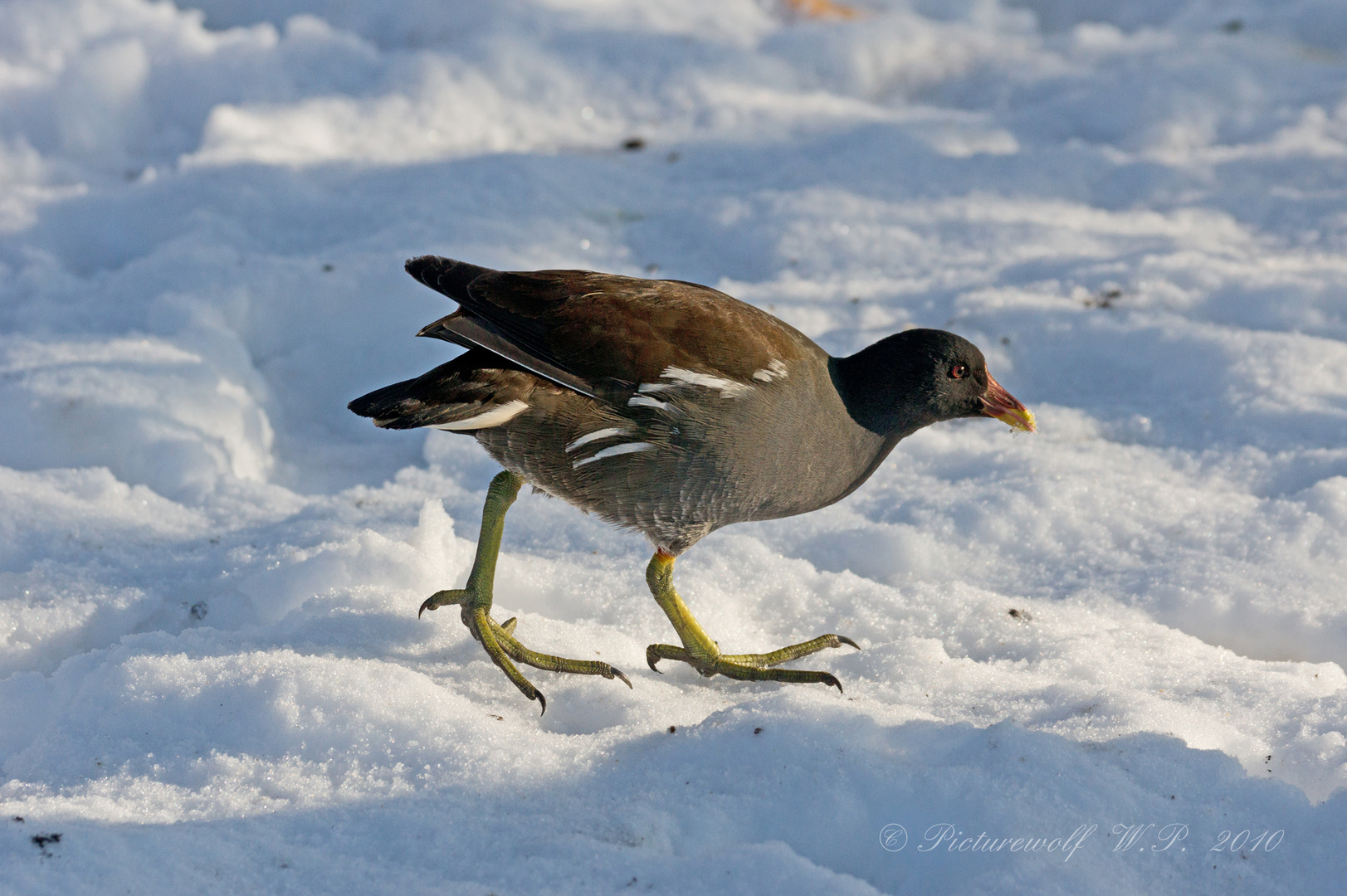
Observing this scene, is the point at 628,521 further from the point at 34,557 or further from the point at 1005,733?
the point at 34,557

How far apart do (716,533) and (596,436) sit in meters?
1.08

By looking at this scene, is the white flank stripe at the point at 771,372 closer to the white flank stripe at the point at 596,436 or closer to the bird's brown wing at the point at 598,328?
the bird's brown wing at the point at 598,328

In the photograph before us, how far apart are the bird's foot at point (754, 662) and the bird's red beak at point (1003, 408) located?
0.81 m

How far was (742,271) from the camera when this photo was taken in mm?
5496

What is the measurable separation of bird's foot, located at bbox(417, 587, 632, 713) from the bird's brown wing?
727mm

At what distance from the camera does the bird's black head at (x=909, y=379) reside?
3.15 meters

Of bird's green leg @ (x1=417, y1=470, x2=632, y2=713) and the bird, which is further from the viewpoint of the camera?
bird's green leg @ (x1=417, y1=470, x2=632, y2=713)

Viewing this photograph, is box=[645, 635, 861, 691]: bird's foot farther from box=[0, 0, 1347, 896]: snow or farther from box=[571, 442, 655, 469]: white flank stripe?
box=[571, 442, 655, 469]: white flank stripe

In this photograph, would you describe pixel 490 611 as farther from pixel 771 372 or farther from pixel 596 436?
pixel 771 372

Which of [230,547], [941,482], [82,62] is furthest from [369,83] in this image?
[941,482]

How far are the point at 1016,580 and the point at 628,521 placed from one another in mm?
1471

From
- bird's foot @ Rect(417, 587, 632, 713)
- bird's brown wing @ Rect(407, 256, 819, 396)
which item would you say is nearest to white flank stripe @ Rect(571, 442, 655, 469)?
bird's brown wing @ Rect(407, 256, 819, 396)

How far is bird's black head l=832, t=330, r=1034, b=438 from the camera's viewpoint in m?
3.15

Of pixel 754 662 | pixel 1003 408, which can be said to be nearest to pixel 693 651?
pixel 754 662
